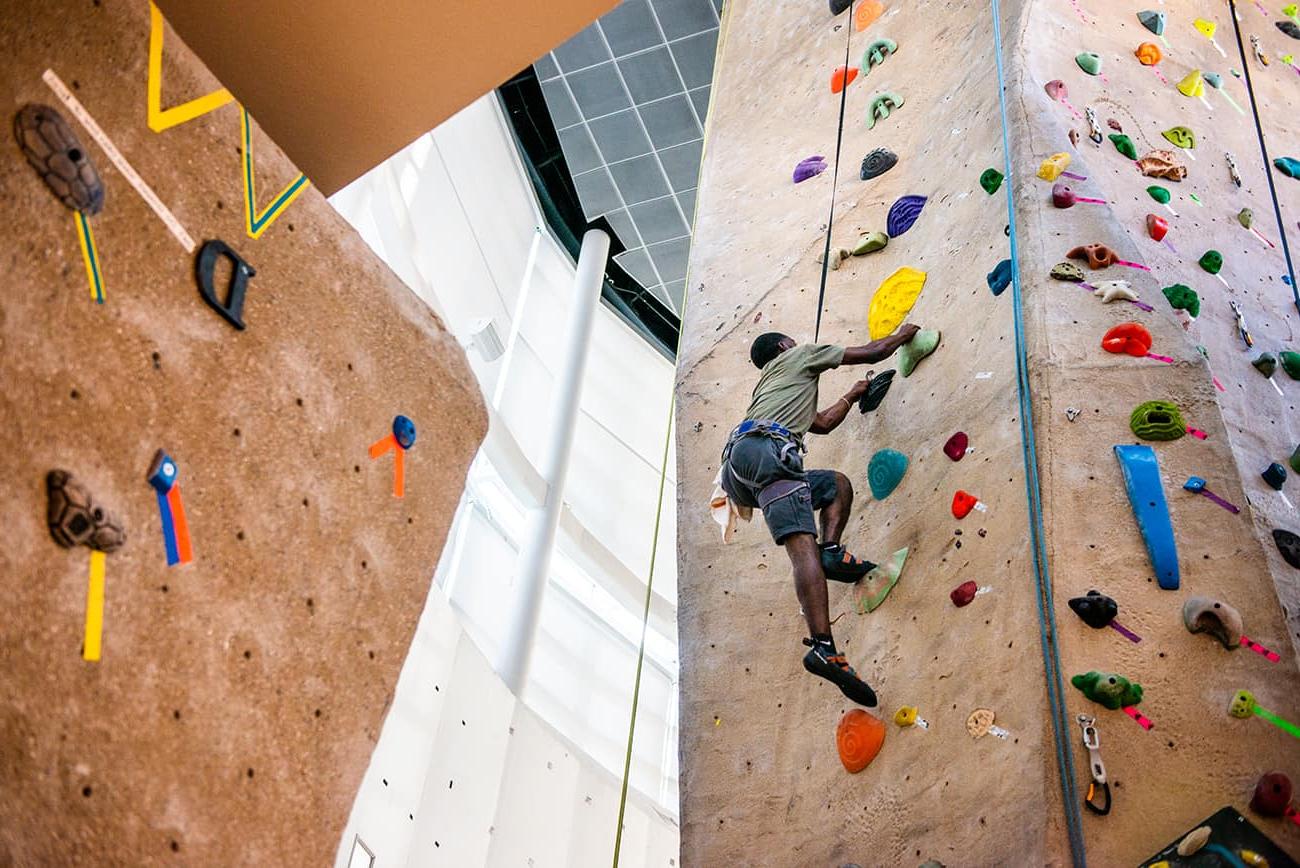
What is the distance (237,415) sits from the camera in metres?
1.69

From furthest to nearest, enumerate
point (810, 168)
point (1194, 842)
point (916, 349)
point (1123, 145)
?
point (810, 168) → point (1123, 145) → point (916, 349) → point (1194, 842)

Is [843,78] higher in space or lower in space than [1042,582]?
higher

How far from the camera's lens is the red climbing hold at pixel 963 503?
3.05m

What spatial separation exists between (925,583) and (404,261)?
4253 millimetres

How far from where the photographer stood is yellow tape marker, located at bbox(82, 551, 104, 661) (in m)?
1.39

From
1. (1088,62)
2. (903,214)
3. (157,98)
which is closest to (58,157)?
(157,98)

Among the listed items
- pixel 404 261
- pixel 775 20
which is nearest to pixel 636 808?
pixel 404 261

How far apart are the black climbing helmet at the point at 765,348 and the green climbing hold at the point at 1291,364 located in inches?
56.3

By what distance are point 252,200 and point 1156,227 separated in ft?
8.95

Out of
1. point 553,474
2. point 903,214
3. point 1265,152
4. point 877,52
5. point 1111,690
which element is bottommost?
point 553,474

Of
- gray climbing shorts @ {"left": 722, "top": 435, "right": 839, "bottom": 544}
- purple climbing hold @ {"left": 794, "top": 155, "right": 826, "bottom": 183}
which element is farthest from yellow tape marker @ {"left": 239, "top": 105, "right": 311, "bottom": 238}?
purple climbing hold @ {"left": 794, "top": 155, "right": 826, "bottom": 183}

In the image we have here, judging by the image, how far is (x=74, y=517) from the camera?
1.39 meters

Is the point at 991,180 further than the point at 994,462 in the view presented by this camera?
Yes

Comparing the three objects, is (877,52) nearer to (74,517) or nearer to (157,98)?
(157,98)
